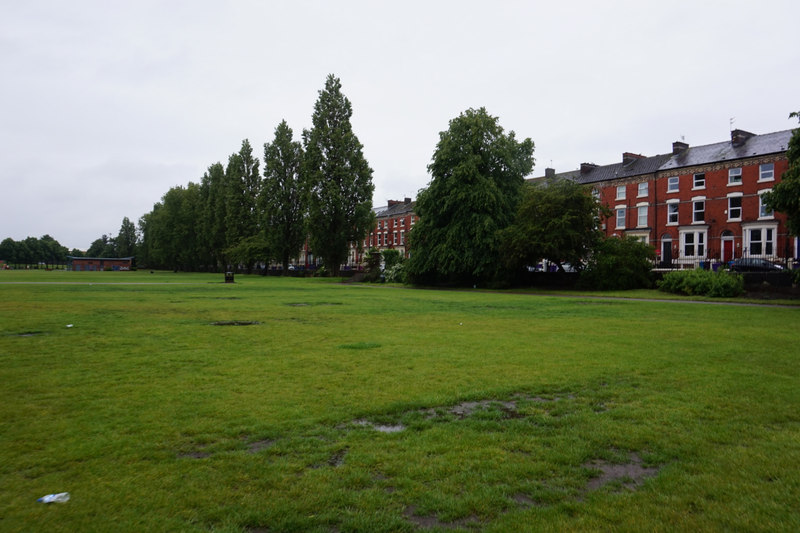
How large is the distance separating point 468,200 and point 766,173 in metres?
29.4

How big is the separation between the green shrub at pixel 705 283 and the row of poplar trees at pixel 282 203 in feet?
111

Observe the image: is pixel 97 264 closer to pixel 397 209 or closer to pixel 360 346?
pixel 397 209

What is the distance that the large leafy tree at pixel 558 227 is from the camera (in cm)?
3175

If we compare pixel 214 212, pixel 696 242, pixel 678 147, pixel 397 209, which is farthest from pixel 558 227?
pixel 214 212

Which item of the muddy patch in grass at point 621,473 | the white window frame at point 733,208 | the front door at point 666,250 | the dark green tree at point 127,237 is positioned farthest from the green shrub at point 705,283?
the dark green tree at point 127,237

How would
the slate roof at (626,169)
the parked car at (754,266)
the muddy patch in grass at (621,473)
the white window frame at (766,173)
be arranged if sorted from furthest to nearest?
the slate roof at (626,169) → the white window frame at (766,173) → the parked car at (754,266) → the muddy patch in grass at (621,473)

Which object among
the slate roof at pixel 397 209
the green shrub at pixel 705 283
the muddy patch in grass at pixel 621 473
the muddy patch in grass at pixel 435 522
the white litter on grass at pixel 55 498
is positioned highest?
the slate roof at pixel 397 209

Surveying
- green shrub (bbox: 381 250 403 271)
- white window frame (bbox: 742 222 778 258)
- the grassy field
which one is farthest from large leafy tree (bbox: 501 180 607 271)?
the grassy field

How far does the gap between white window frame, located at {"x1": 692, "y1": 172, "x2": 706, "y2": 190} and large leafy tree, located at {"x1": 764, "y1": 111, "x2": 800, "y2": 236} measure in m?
29.1

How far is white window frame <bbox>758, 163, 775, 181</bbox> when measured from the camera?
42.6 m

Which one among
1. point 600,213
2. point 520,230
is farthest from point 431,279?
point 600,213

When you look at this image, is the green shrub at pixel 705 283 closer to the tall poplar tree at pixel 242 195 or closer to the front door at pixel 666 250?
the front door at pixel 666 250

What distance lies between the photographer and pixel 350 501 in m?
3.28

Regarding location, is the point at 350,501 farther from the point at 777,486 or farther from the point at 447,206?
the point at 447,206
